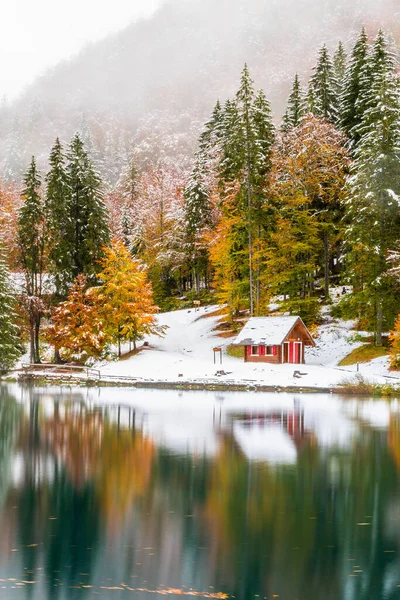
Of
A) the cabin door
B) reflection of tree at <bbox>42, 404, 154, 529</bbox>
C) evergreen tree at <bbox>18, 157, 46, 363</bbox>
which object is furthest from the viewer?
evergreen tree at <bbox>18, 157, 46, 363</bbox>

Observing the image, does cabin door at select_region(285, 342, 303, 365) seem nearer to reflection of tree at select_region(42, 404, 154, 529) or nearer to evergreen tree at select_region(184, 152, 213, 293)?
evergreen tree at select_region(184, 152, 213, 293)

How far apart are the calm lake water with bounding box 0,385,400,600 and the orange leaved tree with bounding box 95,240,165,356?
2692cm

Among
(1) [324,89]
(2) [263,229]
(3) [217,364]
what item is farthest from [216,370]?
(1) [324,89]

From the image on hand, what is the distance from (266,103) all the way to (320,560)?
192 ft

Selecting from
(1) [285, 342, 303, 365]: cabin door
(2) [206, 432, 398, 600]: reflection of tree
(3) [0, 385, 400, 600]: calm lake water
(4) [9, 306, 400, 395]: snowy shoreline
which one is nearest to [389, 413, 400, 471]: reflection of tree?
(3) [0, 385, 400, 600]: calm lake water

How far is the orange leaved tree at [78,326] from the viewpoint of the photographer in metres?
58.2

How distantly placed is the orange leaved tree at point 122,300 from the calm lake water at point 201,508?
88.3 ft

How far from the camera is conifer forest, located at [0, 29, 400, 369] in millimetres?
52094

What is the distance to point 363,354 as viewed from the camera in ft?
169

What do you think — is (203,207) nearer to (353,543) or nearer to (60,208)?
(60,208)

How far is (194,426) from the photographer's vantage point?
31.7 m

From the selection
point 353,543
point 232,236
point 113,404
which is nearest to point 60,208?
point 232,236

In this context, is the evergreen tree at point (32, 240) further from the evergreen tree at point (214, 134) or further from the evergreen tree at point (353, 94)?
the evergreen tree at point (353, 94)

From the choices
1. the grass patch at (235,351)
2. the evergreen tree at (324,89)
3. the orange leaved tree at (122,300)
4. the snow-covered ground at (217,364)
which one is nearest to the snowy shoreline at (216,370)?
the snow-covered ground at (217,364)
